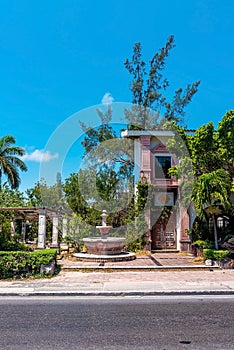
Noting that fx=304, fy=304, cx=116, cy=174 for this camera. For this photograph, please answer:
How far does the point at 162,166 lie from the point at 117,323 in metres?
15.0

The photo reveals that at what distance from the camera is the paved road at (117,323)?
452cm

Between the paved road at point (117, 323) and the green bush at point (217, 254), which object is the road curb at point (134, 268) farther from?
the paved road at point (117, 323)

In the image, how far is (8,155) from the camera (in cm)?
2439

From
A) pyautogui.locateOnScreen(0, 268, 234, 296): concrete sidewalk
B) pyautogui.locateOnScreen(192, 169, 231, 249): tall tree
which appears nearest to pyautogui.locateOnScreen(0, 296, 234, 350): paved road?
pyautogui.locateOnScreen(0, 268, 234, 296): concrete sidewalk

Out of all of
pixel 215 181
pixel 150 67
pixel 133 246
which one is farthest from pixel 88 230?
pixel 150 67

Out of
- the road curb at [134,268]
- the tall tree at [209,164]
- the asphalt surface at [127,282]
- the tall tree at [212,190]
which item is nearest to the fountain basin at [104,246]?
the asphalt surface at [127,282]

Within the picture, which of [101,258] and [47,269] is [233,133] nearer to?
[101,258]

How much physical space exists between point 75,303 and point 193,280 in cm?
426

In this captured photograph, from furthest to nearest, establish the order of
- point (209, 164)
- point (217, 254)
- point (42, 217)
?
point (42, 217)
point (209, 164)
point (217, 254)

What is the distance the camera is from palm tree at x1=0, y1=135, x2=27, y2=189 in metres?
23.5

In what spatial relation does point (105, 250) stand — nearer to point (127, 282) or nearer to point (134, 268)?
point (134, 268)

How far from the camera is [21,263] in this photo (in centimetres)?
982

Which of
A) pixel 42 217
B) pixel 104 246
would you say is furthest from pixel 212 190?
pixel 42 217

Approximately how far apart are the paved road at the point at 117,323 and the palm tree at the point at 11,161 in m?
17.4
